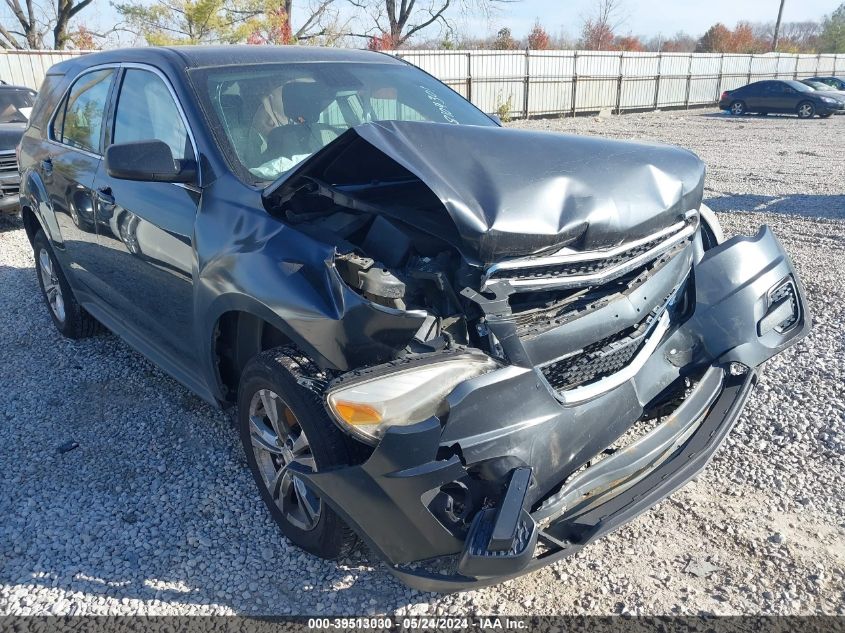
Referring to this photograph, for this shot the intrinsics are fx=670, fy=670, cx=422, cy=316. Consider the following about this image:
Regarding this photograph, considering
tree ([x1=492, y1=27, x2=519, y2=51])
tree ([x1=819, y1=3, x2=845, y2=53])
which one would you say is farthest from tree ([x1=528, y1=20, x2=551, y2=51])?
tree ([x1=819, y1=3, x2=845, y2=53])

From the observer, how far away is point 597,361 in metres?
2.39

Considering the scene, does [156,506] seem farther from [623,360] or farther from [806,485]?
[806,485]

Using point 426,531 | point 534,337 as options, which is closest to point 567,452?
point 534,337

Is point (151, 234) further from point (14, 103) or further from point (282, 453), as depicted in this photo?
point (14, 103)

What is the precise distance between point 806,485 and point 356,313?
226 centimetres

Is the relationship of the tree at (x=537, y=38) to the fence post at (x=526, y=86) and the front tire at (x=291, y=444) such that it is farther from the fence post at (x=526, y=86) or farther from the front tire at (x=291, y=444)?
the front tire at (x=291, y=444)

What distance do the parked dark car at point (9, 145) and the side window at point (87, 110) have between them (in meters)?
3.93

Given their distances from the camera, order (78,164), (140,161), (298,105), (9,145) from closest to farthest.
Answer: (140,161) → (298,105) → (78,164) → (9,145)

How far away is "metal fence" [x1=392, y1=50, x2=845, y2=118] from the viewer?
22.9 m

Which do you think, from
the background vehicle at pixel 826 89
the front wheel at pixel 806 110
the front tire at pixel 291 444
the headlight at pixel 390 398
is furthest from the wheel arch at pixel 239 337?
the background vehicle at pixel 826 89

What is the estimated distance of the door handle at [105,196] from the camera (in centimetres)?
365

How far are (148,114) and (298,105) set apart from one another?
813 mm

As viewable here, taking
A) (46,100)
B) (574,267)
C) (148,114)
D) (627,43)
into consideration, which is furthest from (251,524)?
(627,43)

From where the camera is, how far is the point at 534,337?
2.20 meters
